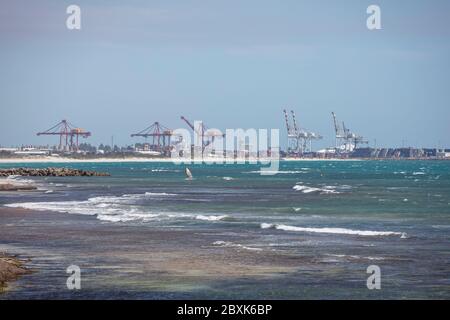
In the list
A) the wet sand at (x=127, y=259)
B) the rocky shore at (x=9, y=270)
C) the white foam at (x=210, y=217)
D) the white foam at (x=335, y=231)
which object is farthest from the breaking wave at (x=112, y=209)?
the rocky shore at (x=9, y=270)

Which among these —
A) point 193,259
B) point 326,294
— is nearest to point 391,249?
point 193,259

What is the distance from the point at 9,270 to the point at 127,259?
462 cm

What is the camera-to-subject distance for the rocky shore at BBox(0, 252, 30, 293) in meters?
23.0

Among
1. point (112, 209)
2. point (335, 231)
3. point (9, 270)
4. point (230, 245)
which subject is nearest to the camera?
point (9, 270)

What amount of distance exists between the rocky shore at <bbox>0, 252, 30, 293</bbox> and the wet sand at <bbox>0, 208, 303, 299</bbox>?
13.4 inches

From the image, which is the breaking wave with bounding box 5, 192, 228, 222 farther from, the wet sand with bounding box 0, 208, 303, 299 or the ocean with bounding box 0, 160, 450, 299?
the wet sand with bounding box 0, 208, 303, 299

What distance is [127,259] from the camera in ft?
90.8

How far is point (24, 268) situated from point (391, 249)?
42.3 feet

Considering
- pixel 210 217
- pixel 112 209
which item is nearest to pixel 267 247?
pixel 210 217

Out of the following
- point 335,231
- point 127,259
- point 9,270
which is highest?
point 9,270

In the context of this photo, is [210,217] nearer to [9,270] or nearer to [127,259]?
[127,259]

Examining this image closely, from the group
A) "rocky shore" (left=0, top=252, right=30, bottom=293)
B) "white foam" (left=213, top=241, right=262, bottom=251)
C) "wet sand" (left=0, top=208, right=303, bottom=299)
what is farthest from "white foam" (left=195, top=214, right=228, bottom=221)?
"rocky shore" (left=0, top=252, right=30, bottom=293)

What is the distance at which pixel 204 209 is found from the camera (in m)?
51.4
